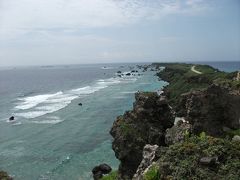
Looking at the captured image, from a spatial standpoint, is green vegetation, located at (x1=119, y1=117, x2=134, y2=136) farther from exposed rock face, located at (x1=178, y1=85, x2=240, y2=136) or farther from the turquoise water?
the turquoise water

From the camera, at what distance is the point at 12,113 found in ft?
254

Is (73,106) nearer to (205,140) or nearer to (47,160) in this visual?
(47,160)

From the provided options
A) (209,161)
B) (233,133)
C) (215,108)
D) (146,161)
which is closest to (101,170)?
(215,108)

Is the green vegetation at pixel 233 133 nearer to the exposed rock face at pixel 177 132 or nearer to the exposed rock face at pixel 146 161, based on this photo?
the exposed rock face at pixel 177 132

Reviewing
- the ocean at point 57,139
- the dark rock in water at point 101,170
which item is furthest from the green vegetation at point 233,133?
the ocean at point 57,139

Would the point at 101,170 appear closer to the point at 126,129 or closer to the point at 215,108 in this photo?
the point at 126,129

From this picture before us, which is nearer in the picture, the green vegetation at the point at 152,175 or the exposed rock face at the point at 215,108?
the green vegetation at the point at 152,175

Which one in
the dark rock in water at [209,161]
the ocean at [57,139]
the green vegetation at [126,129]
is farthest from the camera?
the ocean at [57,139]

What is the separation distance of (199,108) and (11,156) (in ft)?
97.4

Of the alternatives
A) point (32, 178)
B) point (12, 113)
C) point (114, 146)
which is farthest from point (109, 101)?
point (114, 146)

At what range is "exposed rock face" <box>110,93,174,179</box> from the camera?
28609mm

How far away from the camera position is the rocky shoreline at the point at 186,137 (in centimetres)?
1276

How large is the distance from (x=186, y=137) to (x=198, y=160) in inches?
239

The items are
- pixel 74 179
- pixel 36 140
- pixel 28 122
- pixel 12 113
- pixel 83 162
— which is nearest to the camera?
pixel 74 179
